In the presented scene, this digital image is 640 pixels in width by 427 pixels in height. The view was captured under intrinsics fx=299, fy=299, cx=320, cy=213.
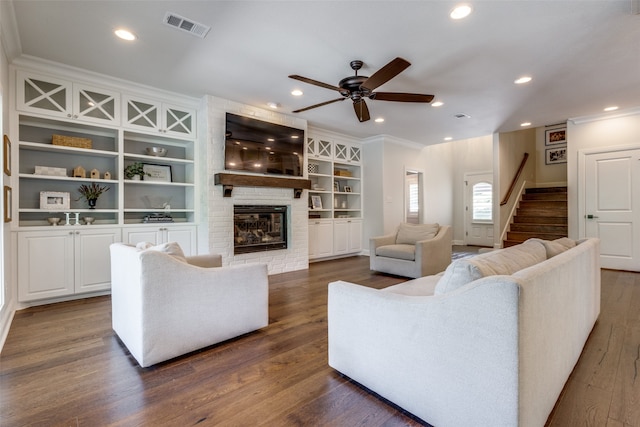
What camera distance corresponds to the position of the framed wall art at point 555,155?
7988mm

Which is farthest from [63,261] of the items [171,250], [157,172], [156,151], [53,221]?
[171,250]

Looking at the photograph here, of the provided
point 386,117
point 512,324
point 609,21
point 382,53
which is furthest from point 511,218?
point 512,324

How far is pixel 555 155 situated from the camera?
8141mm

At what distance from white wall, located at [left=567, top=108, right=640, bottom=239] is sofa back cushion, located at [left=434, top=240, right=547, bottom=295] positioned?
4.58 metres

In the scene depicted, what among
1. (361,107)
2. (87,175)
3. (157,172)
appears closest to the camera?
(361,107)

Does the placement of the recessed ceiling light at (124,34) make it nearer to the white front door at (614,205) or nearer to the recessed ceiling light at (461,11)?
the recessed ceiling light at (461,11)

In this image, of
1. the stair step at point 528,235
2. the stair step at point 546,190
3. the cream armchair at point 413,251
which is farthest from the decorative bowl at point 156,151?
the stair step at point 546,190

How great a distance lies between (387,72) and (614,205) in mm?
4993

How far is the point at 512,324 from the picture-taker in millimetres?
1092

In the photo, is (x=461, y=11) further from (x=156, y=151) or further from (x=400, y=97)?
(x=156, y=151)

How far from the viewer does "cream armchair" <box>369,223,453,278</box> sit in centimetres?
432

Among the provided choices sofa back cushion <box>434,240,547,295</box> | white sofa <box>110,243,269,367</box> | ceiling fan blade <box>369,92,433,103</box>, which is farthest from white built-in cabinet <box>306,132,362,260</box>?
sofa back cushion <box>434,240,547,295</box>

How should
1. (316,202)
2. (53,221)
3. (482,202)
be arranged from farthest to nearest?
1. (482,202)
2. (316,202)
3. (53,221)

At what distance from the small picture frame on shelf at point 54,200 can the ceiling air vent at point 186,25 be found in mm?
2467
